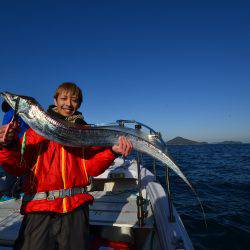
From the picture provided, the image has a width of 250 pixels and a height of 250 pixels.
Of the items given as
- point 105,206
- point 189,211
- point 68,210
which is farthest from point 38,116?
point 189,211

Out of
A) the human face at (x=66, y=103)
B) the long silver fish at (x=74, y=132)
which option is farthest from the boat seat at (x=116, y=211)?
the human face at (x=66, y=103)

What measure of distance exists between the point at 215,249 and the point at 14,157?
594cm

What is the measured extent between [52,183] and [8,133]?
90 centimetres

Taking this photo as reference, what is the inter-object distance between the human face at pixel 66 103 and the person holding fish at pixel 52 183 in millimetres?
175

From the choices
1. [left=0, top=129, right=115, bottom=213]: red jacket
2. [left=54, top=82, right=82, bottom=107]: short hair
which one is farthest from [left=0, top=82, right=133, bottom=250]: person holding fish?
[left=54, top=82, right=82, bottom=107]: short hair

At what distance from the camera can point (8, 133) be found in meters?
2.64

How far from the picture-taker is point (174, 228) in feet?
14.9

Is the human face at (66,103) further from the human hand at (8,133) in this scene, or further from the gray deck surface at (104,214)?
the gray deck surface at (104,214)

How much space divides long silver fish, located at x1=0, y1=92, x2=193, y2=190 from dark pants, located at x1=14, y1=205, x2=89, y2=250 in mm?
962

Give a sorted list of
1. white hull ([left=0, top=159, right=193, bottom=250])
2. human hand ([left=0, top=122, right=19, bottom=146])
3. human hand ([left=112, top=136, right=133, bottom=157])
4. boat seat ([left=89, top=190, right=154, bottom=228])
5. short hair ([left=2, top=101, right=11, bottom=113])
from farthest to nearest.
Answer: boat seat ([left=89, top=190, right=154, bottom=228])
white hull ([left=0, top=159, right=193, bottom=250])
short hair ([left=2, top=101, right=11, bottom=113])
human hand ([left=112, top=136, right=133, bottom=157])
human hand ([left=0, top=122, right=19, bottom=146])

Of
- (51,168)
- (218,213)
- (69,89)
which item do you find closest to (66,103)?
(69,89)

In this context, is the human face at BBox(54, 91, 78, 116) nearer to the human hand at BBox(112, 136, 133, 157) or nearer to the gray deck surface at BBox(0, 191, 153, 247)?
the human hand at BBox(112, 136, 133, 157)

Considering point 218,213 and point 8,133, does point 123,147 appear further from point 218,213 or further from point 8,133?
point 218,213

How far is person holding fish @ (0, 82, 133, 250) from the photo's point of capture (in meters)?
2.90
